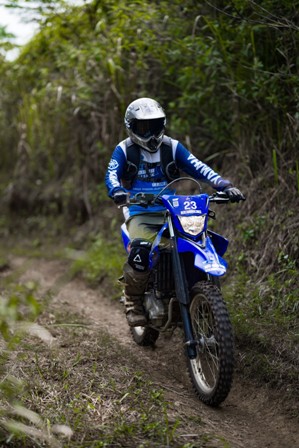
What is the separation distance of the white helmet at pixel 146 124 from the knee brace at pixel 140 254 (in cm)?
98

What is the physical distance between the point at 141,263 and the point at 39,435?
213cm

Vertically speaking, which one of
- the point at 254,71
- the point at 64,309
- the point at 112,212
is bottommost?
the point at 112,212

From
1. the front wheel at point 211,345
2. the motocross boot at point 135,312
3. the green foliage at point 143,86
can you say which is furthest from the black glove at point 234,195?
the green foliage at point 143,86

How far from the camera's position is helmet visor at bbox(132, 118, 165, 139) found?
17.8ft

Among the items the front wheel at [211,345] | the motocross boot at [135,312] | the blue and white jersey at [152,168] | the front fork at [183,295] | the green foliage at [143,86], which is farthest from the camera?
the green foliage at [143,86]

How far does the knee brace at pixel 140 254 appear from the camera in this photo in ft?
16.4

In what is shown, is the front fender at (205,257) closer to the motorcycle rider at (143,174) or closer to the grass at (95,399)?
the motorcycle rider at (143,174)

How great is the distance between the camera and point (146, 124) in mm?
5418

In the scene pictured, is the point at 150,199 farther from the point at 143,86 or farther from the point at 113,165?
the point at 143,86

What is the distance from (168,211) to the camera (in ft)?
15.5

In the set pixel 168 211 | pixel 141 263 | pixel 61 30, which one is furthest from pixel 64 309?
pixel 61 30

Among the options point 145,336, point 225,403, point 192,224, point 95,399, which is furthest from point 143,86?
point 95,399

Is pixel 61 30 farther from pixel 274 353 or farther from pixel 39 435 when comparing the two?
pixel 39 435

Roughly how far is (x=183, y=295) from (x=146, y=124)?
175 cm
